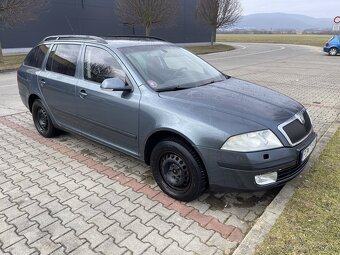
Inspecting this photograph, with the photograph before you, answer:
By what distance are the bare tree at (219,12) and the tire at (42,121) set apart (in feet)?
92.9

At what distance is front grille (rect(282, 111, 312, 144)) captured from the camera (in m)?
3.14

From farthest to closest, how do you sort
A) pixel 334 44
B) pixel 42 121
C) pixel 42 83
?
pixel 334 44
pixel 42 121
pixel 42 83

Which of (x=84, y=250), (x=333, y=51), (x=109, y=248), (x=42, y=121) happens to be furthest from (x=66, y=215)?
(x=333, y=51)

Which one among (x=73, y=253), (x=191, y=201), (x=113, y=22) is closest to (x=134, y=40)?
(x=191, y=201)

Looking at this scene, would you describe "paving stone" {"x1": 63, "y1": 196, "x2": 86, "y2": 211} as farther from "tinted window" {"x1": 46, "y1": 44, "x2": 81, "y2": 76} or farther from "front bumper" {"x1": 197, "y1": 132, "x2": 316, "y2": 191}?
"tinted window" {"x1": 46, "y1": 44, "x2": 81, "y2": 76}

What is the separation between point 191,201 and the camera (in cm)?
346

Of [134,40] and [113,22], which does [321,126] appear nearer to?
[134,40]

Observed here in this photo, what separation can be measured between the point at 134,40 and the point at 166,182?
2.05 meters

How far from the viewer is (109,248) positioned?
109 inches

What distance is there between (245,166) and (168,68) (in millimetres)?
1702

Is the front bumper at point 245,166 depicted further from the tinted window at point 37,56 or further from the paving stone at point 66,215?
the tinted window at point 37,56

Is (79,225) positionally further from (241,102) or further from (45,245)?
(241,102)

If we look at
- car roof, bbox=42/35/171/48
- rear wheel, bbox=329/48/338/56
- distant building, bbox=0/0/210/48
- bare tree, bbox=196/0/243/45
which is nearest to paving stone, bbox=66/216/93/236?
car roof, bbox=42/35/171/48

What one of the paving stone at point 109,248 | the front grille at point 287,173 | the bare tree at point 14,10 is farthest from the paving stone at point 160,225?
the bare tree at point 14,10
